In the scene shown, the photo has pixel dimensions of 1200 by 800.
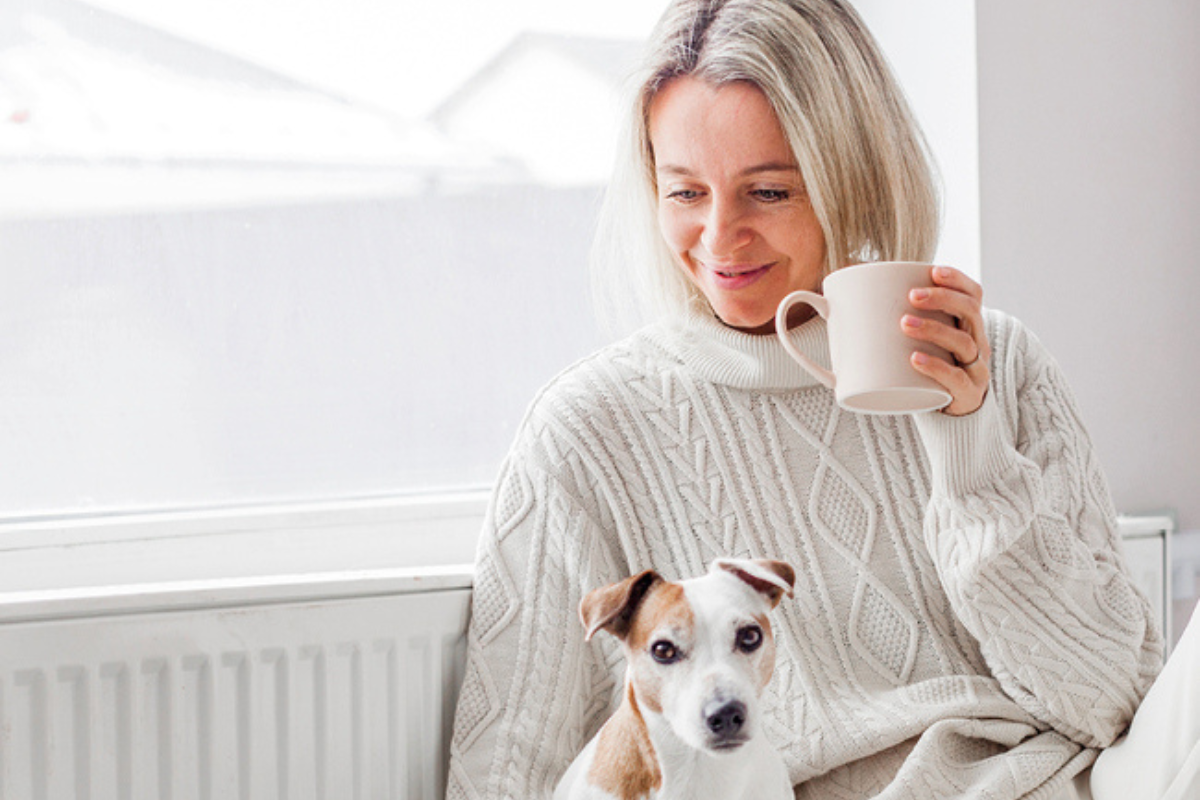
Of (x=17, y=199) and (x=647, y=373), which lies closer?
(x=647, y=373)

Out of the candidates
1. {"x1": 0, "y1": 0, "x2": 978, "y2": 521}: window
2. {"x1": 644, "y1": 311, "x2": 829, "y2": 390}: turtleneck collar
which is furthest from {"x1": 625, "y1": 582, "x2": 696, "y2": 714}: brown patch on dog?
{"x1": 0, "y1": 0, "x2": 978, "y2": 521}: window

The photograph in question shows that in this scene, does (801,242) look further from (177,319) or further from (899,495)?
(177,319)

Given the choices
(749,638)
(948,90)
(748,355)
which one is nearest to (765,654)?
(749,638)

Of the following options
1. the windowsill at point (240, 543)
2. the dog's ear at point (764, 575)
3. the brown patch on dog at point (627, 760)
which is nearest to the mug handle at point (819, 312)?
the dog's ear at point (764, 575)

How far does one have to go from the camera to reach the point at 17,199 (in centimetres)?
132

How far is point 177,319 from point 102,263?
3.8 inches

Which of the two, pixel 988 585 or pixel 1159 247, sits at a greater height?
pixel 1159 247

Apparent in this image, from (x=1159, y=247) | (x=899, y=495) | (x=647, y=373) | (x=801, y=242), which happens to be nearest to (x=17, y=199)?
(x=647, y=373)

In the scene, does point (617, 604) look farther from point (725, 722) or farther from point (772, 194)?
point (772, 194)

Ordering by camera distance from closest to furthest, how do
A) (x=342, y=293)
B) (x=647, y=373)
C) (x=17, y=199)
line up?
(x=647, y=373) < (x=17, y=199) < (x=342, y=293)

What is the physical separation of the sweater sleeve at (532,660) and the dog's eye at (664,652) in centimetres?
20

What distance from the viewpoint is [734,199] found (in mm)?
931

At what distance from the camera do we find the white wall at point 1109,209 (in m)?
1.40

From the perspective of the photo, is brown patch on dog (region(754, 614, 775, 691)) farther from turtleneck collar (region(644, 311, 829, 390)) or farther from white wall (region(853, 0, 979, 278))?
white wall (region(853, 0, 979, 278))
